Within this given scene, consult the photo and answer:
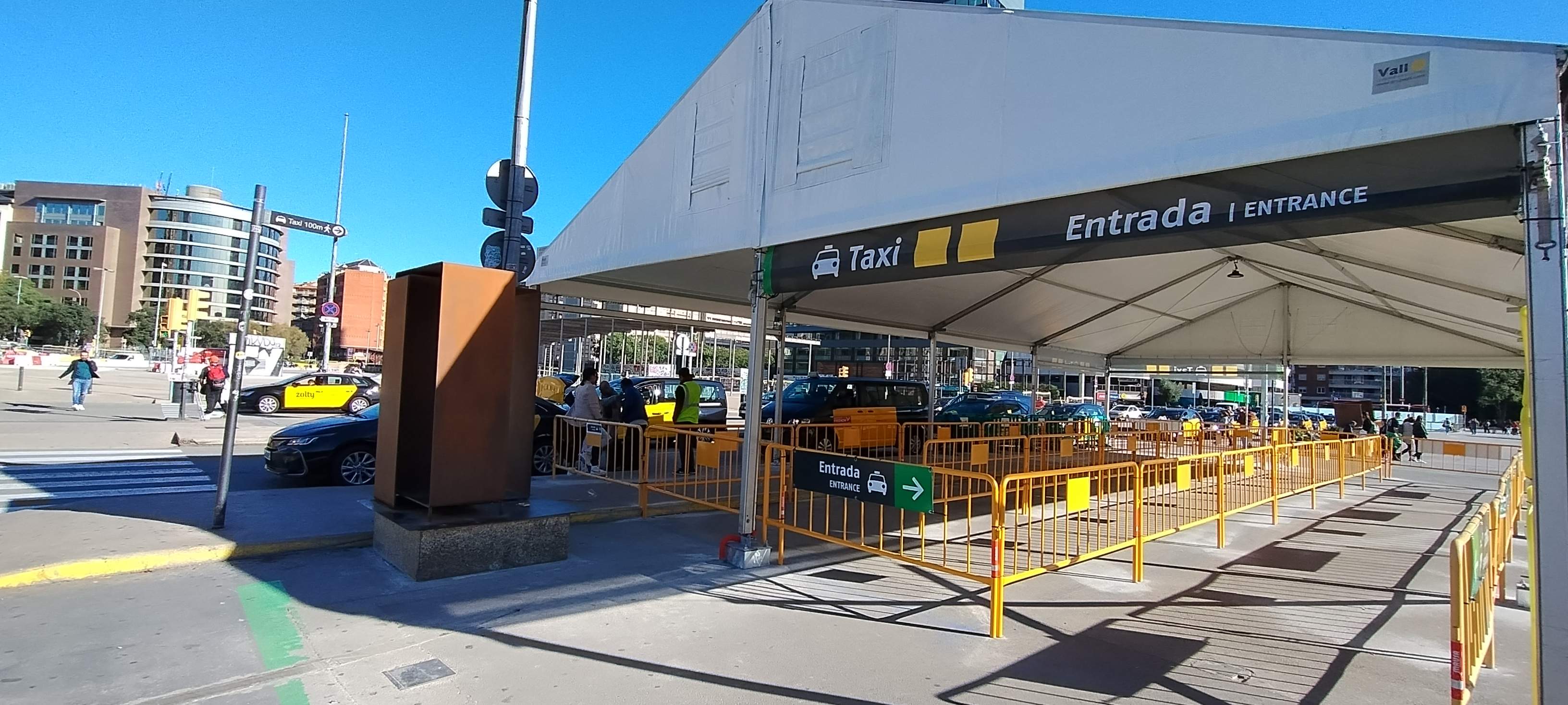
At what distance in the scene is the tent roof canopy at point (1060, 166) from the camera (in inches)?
144

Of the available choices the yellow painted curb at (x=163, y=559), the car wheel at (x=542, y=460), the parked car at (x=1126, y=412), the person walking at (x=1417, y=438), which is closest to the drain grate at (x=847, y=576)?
the yellow painted curb at (x=163, y=559)

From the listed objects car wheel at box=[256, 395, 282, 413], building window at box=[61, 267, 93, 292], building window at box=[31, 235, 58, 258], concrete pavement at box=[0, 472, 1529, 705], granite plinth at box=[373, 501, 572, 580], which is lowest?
concrete pavement at box=[0, 472, 1529, 705]

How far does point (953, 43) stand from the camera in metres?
5.72

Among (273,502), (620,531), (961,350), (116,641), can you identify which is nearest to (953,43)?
(620,531)

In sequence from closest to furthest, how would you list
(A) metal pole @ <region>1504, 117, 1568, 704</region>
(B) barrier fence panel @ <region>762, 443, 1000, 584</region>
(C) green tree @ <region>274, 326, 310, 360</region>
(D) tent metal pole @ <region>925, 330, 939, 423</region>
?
(A) metal pole @ <region>1504, 117, 1568, 704</region> < (B) barrier fence panel @ <region>762, 443, 1000, 584</region> < (D) tent metal pole @ <region>925, 330, 939, 423</region> < (C) green tree @ <region>274, 326, 310, 360</region>

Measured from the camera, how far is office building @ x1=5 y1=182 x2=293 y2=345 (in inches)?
4161

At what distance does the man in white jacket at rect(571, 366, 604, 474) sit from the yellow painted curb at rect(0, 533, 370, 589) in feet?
11.9

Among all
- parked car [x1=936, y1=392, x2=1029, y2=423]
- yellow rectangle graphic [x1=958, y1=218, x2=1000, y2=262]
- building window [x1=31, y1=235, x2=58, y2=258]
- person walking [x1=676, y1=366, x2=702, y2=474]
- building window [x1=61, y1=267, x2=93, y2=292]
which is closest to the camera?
yellow rectangle graphic [x1=958, y1=218, x2=1000, y2=262]

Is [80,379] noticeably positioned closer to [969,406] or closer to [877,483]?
[877,483]

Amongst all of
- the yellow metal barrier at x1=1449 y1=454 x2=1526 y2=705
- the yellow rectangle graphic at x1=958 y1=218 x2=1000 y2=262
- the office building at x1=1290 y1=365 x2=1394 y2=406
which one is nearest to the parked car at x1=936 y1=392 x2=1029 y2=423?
the yellow metal barrier at x1=1449 y1=454 x2=1526 y2=705

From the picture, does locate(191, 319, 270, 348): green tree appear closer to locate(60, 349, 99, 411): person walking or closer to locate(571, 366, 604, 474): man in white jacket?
locate(60, 349, 99, 411): person walking

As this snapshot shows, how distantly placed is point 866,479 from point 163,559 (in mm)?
5956

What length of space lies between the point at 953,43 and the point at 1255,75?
2.18 m

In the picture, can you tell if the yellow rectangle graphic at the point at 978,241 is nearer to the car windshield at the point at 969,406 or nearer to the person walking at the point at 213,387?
the car windshield at the point at 969,406
